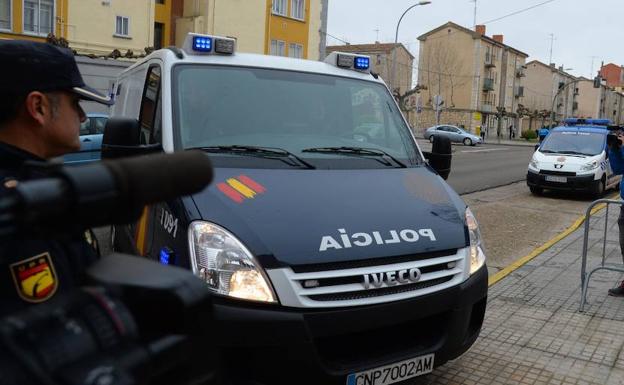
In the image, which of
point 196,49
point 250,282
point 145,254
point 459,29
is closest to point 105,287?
point 250,282

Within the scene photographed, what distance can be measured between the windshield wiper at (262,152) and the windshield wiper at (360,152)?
0.20 m

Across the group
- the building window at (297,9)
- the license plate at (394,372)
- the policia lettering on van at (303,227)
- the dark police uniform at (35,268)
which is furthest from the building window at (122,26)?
the dark police uniform at (35,268)

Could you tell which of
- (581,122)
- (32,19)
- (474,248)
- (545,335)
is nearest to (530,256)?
(545,335)

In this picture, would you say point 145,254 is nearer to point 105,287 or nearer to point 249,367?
point 249,367

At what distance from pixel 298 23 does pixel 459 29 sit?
3731 cm

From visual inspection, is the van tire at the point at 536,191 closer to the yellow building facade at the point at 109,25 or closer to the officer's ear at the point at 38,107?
the officer's ear at the point at 38,107

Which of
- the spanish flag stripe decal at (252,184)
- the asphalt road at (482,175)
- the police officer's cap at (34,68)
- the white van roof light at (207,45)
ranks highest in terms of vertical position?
the white van roof light at (207,45)

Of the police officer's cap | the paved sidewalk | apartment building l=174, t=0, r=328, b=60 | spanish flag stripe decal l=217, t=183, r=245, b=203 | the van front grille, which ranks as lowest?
the paved sidewalk

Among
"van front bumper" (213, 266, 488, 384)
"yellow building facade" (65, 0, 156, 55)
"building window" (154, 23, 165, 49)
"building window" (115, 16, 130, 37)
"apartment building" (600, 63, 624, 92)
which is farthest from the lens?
"apartment building" (600, 63, 624, 92)

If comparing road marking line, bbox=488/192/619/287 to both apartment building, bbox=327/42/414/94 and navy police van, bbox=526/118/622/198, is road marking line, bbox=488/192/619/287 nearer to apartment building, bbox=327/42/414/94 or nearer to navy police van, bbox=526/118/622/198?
navy police van, bbox=526/118/622/198

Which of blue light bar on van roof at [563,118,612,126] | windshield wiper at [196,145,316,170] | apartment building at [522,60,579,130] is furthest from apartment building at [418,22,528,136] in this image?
windshield wiper at [196,145,316,170]

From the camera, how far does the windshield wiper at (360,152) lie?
4.01m

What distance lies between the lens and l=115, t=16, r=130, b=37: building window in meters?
26.5

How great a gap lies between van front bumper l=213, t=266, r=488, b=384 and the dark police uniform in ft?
4.42
